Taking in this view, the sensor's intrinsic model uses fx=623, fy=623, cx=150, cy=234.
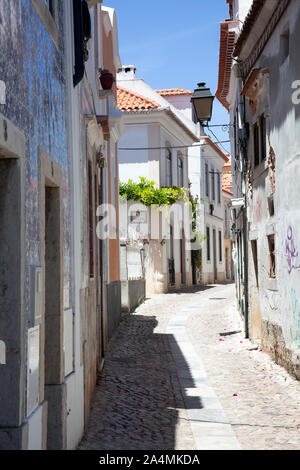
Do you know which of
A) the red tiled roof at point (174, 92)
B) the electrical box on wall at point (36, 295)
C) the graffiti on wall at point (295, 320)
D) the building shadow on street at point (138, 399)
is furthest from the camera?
the red tiled roof at point (174, 92)

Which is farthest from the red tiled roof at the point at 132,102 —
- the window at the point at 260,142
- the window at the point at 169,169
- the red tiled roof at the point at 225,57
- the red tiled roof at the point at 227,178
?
the red tiled roof at the point at 227,178

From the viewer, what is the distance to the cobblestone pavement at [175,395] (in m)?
5.97

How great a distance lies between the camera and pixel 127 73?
28844 millimetres

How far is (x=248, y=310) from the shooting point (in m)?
12.9

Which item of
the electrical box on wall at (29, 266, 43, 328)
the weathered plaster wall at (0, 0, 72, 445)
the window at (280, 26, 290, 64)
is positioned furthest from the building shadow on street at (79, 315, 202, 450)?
the window at (280, 26, 290, 64)

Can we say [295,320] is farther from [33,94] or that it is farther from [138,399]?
[33,94]

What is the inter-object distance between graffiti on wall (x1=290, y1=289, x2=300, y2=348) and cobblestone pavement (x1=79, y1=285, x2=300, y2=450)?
22.4 inches

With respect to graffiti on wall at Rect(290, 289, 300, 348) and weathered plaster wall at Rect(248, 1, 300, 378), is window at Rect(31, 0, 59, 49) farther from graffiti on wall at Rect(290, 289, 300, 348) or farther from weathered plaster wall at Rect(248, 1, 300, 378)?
graffiti on wall at Rect(290, 289, 300, 348)

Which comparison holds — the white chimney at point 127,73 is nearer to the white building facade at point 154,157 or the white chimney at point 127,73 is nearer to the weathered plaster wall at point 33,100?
the white building facade at point 154,157

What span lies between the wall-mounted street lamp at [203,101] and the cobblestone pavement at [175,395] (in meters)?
4.37

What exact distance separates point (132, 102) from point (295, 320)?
1800cm

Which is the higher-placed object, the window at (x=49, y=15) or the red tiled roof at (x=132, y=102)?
the red tiled roof at (x=132, y=102)

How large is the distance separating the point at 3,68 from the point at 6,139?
0.40 m

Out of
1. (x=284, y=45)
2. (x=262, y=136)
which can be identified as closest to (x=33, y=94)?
(x=284, y=45)
